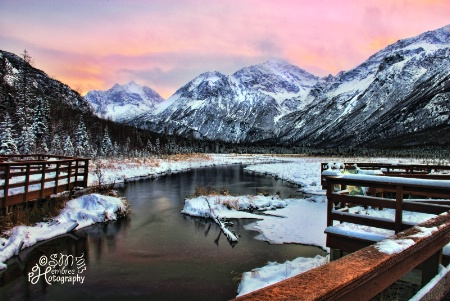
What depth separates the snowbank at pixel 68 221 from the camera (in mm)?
10898

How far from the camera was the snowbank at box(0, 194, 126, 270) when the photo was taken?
10898 mm

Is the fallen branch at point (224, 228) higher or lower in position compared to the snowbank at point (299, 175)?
lower

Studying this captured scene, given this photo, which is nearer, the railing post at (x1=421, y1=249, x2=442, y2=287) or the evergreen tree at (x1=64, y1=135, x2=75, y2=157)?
the railing post at (x1=421, y1=249, x2=442, y2=287)

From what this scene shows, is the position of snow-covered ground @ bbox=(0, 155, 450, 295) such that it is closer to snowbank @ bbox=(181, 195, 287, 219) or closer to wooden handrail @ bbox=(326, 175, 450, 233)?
snowbank @ bbox=(181, 195, 287, 219)

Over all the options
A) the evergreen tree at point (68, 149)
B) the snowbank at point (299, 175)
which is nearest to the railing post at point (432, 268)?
the snowbank at point (299, 175)

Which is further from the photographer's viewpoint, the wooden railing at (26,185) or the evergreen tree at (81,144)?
the evergreen tree at (81,144)

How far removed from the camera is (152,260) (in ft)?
34.9

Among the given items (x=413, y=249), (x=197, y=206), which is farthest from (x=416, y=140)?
(x=413, y=249)

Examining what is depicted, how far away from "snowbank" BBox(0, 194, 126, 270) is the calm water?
41cm

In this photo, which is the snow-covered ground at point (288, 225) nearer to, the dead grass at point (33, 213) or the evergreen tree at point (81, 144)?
the dead grass at point (33, 213)

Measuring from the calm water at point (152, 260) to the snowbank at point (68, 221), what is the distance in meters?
0.41

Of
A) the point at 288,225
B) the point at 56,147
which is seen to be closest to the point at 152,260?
the point at 288,225

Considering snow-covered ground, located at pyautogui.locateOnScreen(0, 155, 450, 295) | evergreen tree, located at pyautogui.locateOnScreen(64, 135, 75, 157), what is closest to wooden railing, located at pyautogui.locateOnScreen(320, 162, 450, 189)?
snow-covered ground, located at pyautogui.locateOnScreen(0, 155, 450, 295)

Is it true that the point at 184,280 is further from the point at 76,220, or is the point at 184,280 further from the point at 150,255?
the point at 76,220
